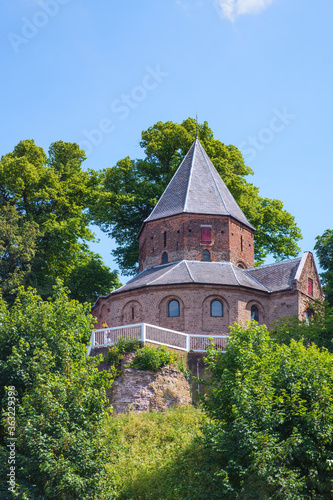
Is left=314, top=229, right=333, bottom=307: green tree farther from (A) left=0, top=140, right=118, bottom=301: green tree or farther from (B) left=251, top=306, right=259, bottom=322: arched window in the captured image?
(A) left=0, top=140, right=118, bottom=301: green tree

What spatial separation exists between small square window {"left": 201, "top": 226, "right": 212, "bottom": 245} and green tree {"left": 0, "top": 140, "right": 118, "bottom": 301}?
927 centimetres

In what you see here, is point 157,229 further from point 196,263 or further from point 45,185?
point 45,185

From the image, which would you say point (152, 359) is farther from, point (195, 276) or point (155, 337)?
point (195, 276)

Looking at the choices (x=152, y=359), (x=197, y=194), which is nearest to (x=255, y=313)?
(x=197, y=194)

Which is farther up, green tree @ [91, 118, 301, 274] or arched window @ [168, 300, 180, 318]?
green tree @ [91, 118, 301, 274]

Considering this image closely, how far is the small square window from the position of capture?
4141cm

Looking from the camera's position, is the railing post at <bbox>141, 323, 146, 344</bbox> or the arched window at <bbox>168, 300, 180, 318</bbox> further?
the arched window at <bbox>168, 300, 180, 318</bbox>

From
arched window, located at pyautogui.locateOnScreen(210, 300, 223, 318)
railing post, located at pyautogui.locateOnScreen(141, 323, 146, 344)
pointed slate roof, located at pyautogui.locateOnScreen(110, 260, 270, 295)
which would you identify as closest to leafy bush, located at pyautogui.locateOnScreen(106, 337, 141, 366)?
railing post, located at pyautogui.locateOnScreen(141, 323, 146, 344)

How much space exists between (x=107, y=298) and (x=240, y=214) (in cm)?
1002

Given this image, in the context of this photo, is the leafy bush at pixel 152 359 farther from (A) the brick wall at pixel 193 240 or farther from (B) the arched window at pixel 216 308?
(A) the brick wall at pixel 193 240

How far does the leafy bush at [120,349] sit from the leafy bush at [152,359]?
0.54m

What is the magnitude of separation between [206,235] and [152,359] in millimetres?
12771

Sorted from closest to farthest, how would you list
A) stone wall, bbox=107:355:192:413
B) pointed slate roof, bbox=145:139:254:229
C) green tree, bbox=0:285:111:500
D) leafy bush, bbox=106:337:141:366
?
green tree, bbox=0:285:111:500 < stone wall, bbox=107:355:192:413 < leafy bush, bbox=106:337:141:366 < pointed slate roof, bbox=145:139:254:229

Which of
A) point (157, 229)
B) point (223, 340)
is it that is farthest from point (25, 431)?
point (157, 229)
